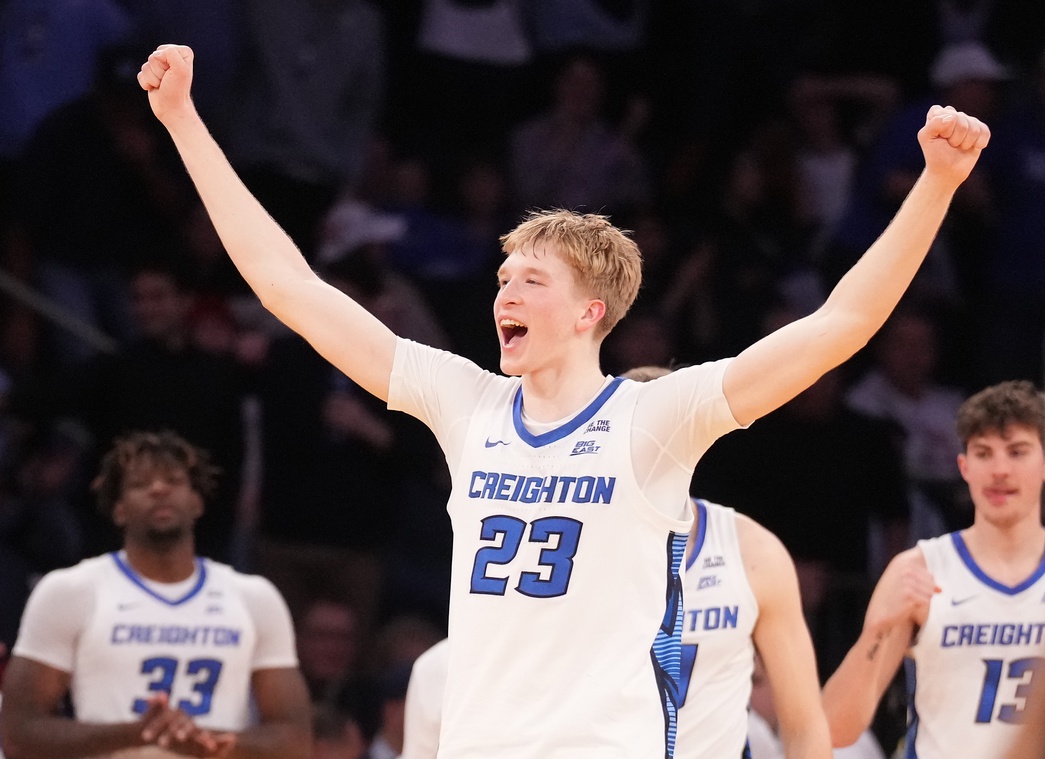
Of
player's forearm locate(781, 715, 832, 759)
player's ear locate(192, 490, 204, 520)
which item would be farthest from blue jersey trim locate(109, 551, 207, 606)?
player's forearm locate(781, 715, 832, 759)

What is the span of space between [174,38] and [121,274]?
1.61 metres

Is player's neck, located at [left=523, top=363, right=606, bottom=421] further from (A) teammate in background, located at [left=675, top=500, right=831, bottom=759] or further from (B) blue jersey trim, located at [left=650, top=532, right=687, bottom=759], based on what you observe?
(A) teammate in background, located at [left=675, top=500, right=831, bottom=759]

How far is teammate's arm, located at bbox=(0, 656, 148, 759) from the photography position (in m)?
7.35

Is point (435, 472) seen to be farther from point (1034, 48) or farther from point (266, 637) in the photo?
point (1034, 48)

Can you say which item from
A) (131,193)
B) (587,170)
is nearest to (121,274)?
(131,193)

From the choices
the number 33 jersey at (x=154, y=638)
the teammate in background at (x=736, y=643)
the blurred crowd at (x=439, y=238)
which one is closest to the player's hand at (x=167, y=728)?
the number 33 jersey at (x=154, y=638)

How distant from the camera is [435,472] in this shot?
1025cm

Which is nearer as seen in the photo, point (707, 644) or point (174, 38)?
point (707, 644)

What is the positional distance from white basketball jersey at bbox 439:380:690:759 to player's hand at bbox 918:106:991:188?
3.10 feet

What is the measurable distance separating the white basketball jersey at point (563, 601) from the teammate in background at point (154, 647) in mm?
3419

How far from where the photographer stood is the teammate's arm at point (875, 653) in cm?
623

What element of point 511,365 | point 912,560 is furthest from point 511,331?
point 912,560

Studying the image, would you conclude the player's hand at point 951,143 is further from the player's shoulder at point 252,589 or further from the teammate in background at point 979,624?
the player's shoulder at point 252,589

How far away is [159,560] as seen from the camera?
26.0 ft
